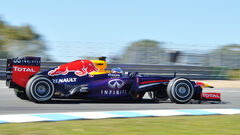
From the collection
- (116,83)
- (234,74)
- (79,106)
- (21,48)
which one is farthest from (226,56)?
(79,106)

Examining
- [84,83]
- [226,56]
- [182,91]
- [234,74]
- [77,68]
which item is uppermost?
[226,56]

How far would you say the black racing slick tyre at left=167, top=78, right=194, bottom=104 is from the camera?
9.20 meters

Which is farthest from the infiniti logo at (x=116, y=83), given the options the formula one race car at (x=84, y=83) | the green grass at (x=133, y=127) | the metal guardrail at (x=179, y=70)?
the metal guardrail at (x=179, y=70)

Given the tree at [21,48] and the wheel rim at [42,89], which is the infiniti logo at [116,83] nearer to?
the wheel rim at [42,89]

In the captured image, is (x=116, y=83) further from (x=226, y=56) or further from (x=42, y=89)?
(x=226, y=56)

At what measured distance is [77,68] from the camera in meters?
9.04

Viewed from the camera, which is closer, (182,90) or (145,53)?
(182,90)

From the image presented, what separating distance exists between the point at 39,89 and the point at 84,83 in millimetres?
1049

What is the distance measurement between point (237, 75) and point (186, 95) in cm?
1209

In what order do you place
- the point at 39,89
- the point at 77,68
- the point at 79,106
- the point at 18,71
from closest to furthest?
the point at 79,106 → the point at 39,89 → the point at 18,71 → the point at 77,68

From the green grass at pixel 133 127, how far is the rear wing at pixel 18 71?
2932 mm

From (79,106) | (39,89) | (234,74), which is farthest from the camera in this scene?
(234,74)

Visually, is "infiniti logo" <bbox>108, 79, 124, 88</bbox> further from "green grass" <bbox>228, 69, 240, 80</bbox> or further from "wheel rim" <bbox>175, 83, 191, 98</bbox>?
"green grass" <bbox>228, 69, 240, 80</bbox>

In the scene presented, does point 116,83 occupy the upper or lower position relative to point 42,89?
upper
